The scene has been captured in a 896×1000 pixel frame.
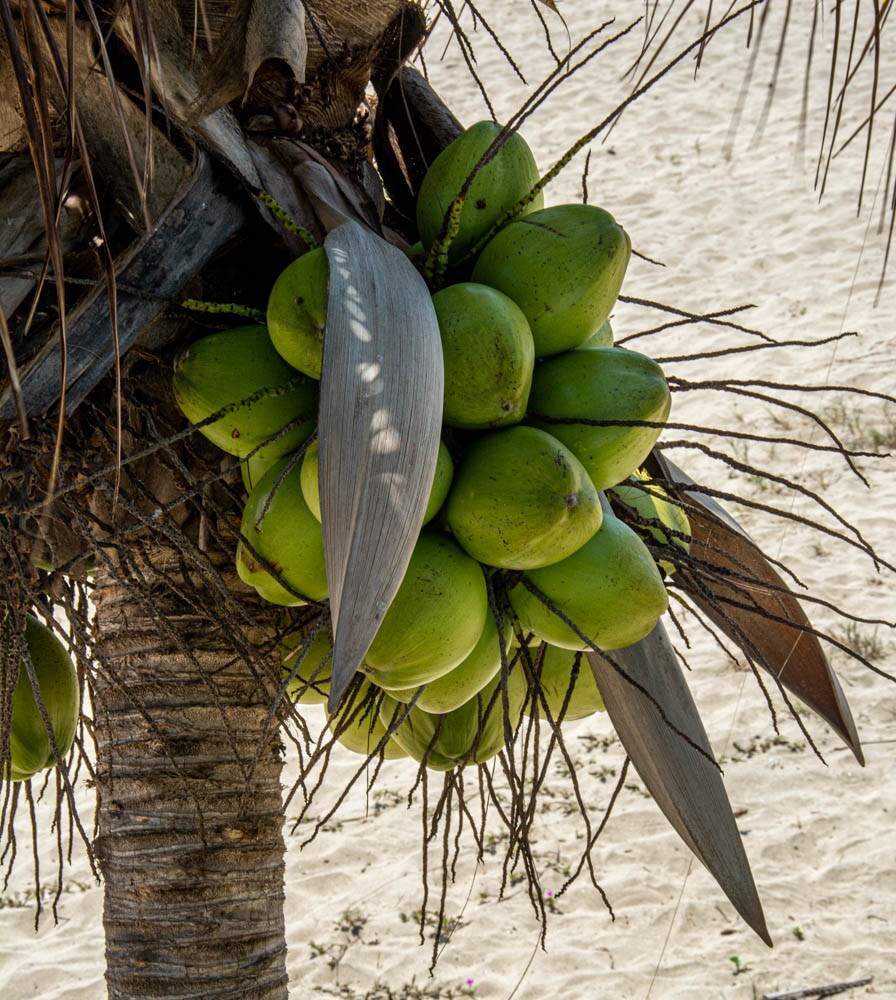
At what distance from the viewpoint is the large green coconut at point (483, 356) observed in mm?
880

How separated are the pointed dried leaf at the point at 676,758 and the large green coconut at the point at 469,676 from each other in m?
0.10

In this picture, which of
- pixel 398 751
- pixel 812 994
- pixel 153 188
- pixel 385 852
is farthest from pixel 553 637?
pixel 385 852

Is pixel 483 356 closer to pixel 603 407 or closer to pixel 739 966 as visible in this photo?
pixel 603 407

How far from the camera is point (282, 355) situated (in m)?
0.93

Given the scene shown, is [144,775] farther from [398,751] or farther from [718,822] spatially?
[718,822]

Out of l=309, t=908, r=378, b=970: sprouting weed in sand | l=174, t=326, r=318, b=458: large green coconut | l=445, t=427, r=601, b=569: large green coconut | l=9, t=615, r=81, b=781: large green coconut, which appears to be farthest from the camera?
l=309, t=908, r=378, b=970: sprouting weed in sand

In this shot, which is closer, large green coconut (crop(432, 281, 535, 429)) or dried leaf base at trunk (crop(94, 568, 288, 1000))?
large green coconut (crop(432, 281, 535, 429))

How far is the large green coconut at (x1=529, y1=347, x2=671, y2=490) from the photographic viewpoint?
3.10 feet

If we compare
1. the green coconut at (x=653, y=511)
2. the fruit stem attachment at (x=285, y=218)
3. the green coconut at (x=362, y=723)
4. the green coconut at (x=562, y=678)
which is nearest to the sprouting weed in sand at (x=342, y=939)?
the green coconut at (x=362, y=723)

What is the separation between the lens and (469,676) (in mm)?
1016

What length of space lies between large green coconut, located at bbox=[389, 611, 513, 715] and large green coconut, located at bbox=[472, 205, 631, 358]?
0.89ft

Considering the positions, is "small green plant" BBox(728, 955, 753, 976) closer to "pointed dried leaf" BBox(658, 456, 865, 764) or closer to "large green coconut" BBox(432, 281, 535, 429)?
"pointed dried leaf" BBox(658, 456, 865, 764)

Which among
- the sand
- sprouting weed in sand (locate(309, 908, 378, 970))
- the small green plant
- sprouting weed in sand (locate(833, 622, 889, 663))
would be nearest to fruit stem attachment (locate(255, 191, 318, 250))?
the sand

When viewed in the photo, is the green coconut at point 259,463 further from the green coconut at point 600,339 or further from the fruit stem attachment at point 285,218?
the green coconut at point 600,339
